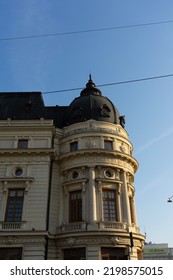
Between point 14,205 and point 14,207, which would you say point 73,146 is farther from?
point 14,207

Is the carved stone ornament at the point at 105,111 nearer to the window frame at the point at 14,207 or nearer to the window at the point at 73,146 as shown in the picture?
the window at the point at 73,146

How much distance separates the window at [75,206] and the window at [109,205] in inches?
91.2

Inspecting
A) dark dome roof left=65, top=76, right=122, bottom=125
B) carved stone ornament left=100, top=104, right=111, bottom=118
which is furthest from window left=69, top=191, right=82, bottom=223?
carved stone ornament left=100, top=104, right=111, bottom=118

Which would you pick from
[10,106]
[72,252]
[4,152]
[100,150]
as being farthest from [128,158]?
[10,106]

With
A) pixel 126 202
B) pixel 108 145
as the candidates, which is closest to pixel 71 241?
pixel 126 202

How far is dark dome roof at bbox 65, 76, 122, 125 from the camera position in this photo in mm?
32562

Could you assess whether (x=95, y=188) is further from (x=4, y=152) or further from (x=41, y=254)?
(x=4, y=152)

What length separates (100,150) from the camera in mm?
28766

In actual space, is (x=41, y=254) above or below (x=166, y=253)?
below

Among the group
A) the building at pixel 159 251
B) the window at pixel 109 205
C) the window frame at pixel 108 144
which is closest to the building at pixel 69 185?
the window at pixel 109 205

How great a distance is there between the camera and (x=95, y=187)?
1093 inches

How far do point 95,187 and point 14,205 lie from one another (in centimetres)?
769

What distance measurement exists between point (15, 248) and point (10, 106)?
1700 cm

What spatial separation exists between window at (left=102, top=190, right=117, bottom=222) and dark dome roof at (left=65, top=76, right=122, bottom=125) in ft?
27.5
